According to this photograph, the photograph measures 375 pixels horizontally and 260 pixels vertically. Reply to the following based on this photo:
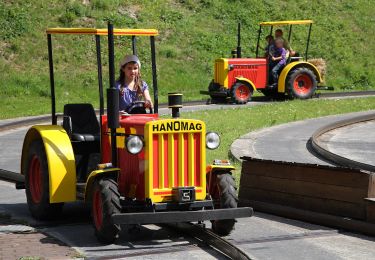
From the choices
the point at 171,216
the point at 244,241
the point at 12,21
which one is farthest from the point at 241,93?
the point at 171,216

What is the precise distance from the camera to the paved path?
16.2 metres

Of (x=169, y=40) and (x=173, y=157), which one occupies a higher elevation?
(x=169, y=40)

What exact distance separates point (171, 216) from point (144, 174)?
0.65 m

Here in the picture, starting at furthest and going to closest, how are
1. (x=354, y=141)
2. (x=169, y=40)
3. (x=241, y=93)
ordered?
1. (x=169, y=40)
2. (x=241, y=93)
3. (x=354, y=141)

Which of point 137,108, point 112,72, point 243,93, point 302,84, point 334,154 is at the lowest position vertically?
point 334,154

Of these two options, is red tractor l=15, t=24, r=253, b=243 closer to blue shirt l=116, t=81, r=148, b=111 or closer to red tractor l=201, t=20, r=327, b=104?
blue shirt l=116, t=81, r=148, b=111

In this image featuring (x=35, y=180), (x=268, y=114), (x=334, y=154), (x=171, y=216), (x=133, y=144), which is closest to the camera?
(x=171, y=216)

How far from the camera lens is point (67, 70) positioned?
32.7 meters

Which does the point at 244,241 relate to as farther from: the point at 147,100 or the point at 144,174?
the point at 147,100

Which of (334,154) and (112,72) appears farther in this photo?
(334,154)

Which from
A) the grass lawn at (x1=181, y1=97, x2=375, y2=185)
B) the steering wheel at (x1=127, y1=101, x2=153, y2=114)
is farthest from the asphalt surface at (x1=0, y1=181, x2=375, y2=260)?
the grass lawn at (x1=181, y1=97, x2=375, y2=185)

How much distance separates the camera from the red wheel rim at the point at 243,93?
27.9 metres

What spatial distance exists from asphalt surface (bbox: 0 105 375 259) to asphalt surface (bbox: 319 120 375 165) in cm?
556

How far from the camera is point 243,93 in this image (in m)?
28.0
